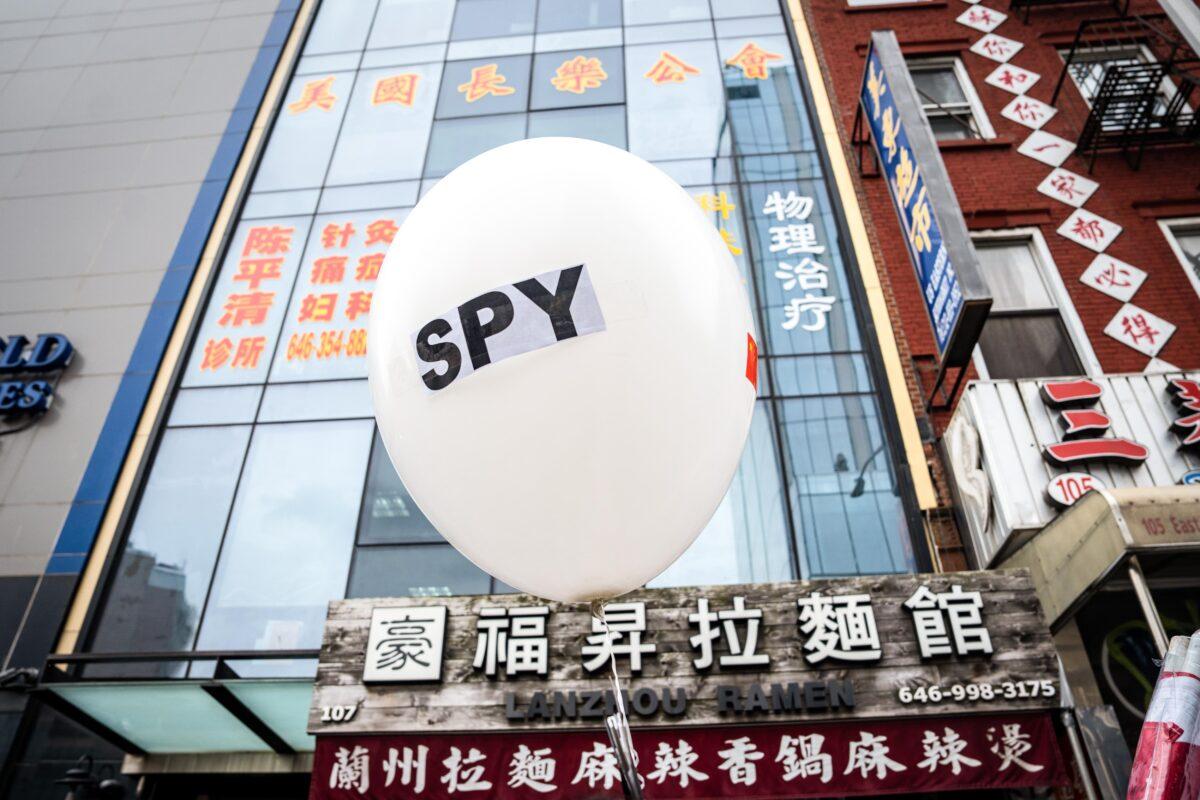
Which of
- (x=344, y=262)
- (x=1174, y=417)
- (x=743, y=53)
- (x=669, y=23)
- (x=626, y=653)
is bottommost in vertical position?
(x=626, y=653)

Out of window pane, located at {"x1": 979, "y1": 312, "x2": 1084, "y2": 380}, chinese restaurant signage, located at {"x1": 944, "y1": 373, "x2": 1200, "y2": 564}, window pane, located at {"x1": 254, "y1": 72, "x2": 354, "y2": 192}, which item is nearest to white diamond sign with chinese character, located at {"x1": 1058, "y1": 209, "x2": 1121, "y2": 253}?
window pane, located at {"x1": 979, "y1": 312, "x2": 1084, "y2": 380}

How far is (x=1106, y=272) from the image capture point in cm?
743

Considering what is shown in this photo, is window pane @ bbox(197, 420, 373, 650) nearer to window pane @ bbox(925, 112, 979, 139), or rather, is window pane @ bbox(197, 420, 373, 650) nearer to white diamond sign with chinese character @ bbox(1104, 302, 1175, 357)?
white diamond sign with chinese character @ bbox(1104, 302, 1175, 357)

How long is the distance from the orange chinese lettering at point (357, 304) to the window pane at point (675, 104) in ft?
11.1

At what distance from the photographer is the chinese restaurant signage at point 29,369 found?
752cm

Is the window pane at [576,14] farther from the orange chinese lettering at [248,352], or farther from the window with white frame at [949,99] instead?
the orange chinese lettering at [248,352]

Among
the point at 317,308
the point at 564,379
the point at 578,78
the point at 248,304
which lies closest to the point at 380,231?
the point at 317,308

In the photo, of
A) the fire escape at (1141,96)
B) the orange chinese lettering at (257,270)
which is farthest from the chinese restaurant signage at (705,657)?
the fire escape at (1141,96)

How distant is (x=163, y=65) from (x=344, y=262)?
5.35 m

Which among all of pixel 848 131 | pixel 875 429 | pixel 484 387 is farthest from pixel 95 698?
pixel 848 131

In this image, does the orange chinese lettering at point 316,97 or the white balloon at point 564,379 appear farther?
the orange chinese lettering at point 316,97

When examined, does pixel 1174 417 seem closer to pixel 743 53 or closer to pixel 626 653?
pixel 626 653

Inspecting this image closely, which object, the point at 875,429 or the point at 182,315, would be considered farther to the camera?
the point at 182,315

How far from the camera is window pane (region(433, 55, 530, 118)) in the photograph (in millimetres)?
9258
